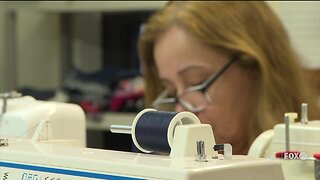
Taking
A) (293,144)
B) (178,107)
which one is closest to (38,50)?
(178,107)

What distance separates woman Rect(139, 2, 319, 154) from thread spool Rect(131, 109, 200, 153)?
0.57 m

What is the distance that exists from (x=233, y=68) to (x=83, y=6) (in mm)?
803

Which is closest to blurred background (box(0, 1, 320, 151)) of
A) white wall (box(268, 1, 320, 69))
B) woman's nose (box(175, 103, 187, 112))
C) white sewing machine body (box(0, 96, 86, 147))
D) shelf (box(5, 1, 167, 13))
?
shelf (box(5, 1, 167, 13))

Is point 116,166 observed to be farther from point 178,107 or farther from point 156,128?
point 178,107

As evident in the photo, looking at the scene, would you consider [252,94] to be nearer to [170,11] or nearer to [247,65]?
[247,65]

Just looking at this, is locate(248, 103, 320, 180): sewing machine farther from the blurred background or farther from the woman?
the blurred background

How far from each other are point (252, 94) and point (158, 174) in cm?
72

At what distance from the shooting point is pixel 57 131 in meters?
0.75

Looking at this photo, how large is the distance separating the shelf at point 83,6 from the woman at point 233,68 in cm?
48

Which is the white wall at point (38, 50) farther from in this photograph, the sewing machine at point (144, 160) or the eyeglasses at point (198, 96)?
the sewing machine at point (144, 160)

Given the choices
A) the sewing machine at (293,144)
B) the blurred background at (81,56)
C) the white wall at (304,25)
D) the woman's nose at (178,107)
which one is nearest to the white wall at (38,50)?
the blurred background at (81,56)

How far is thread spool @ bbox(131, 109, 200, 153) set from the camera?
541 millimetres

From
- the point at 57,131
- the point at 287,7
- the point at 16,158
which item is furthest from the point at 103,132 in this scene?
the point at 16,158

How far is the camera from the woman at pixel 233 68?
1150 mm
